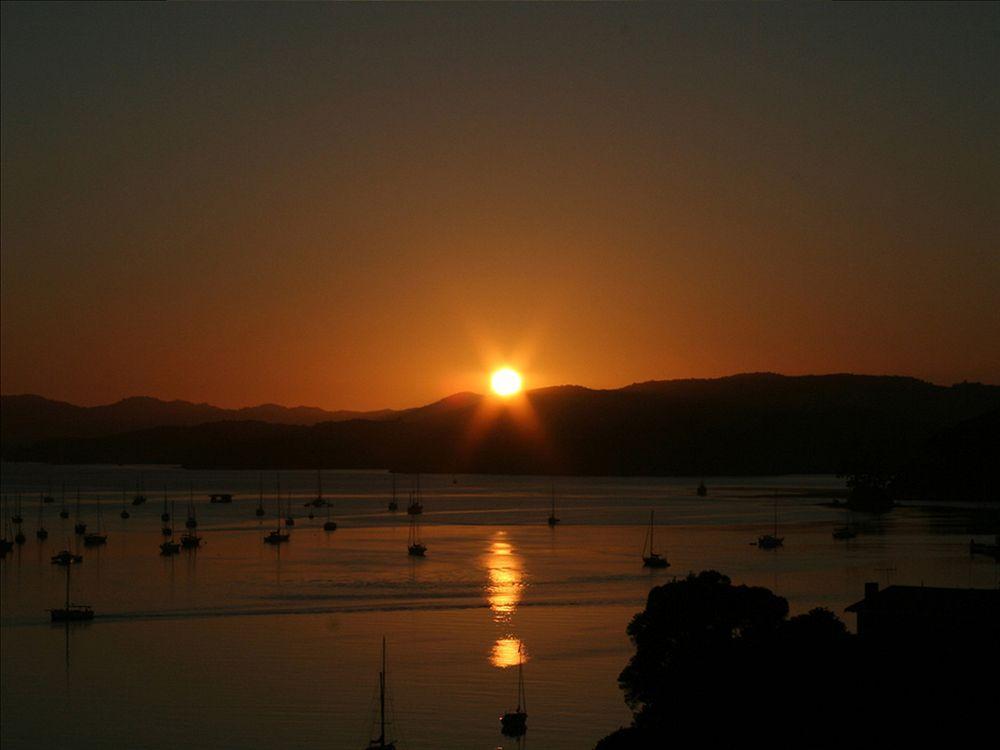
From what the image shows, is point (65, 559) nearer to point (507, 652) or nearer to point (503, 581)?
point (503, 581)

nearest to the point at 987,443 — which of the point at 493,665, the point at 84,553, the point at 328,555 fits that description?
the point at 328,555

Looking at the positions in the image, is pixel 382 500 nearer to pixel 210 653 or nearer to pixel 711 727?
pixel 210 653

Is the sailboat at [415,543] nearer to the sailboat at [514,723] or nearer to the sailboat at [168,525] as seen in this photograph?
the sailboat at [168,525]

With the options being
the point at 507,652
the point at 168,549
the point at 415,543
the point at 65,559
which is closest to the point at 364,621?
the point at 507,652

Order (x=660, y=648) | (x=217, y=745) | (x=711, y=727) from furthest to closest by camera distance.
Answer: (x=217, y=745) < (x=660, y=648) < (x=711, y=727)

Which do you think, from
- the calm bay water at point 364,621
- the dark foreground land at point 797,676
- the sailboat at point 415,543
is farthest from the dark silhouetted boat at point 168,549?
the dark foreground land at point 797,676

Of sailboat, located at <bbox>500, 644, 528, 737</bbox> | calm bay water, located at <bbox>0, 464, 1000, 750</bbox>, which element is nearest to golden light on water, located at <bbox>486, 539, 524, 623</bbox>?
calm bay water, located at <bbox>0, 464, 1000, 750</bbox>
